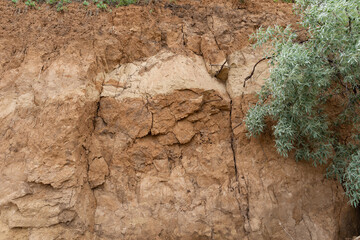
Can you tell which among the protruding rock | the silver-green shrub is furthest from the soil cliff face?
the silver-green shrub

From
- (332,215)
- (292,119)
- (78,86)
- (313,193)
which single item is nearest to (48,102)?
(78,86)

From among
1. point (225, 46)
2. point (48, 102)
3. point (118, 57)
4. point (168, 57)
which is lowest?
point (48, 102)

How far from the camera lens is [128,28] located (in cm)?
513

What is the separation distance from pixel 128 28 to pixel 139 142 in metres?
2.12

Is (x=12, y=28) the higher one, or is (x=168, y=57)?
(x=168, y=57)

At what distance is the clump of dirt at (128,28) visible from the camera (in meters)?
4.88

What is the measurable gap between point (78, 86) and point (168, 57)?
157cm

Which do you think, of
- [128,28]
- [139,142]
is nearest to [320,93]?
[139,142]

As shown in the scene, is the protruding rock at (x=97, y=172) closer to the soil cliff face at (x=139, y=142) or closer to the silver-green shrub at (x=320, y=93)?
the soil cliff face at (x=139, y=142)

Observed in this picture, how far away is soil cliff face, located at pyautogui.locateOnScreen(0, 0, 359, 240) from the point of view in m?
4.10

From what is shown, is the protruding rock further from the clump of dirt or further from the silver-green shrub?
the silver-green shrub

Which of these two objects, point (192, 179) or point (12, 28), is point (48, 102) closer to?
point (12, 28)

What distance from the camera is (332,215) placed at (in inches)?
165

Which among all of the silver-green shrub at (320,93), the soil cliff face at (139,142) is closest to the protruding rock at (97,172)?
the soil cliff face at (139,142)
